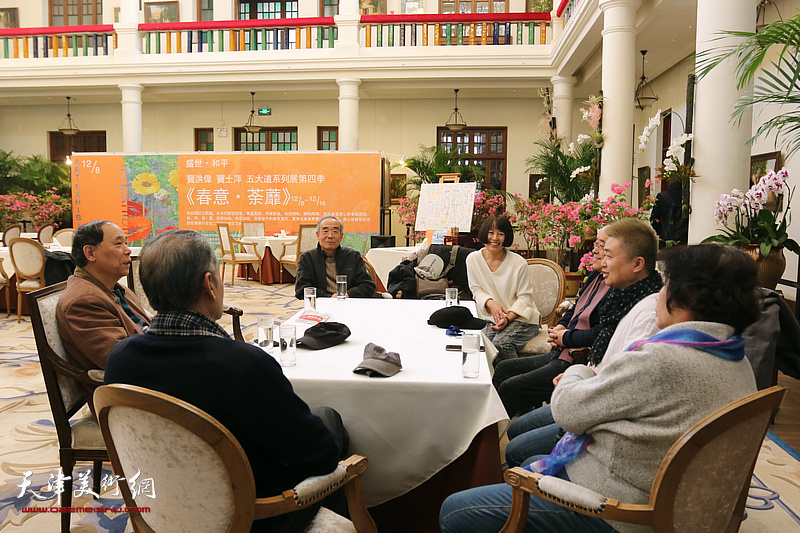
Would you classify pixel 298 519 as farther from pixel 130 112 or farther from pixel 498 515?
pixel 130 112

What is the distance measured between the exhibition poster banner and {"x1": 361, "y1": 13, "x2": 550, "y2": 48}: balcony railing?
3048 millimetres

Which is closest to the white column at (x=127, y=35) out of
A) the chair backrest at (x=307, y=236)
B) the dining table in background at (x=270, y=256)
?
the dining table in background at (x=270, y=256)

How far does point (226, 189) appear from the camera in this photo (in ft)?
38.2

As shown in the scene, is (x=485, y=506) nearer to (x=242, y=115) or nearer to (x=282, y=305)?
(x=282, y=305)

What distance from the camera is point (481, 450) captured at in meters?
2.09

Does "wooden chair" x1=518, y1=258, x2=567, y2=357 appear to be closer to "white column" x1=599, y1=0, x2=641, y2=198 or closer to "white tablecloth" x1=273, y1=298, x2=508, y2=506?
"white tablecloth" x1=273, y1=298, x2=508, y2=506

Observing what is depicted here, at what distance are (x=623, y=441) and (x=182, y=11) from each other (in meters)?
16.9

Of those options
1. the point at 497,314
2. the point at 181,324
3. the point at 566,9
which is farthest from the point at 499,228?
the point at 566,9

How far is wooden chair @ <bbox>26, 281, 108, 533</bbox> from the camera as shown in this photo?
2.23m

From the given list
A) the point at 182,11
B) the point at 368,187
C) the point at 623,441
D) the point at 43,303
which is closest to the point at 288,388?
the point at 623,441

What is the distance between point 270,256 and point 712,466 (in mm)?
9275

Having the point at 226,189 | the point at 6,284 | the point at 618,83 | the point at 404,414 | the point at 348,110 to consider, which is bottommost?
the point at 6,284

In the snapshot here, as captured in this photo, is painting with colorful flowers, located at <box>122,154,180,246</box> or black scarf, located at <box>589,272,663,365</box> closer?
black scarf, located at <box>589,272,663,365</box>

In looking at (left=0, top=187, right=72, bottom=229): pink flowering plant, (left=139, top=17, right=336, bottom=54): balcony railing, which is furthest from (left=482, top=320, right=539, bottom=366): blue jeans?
(left=0, top=187, right=72, bottom=229): pink flowering plant
